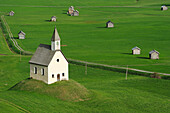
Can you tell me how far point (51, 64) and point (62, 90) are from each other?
575 cm

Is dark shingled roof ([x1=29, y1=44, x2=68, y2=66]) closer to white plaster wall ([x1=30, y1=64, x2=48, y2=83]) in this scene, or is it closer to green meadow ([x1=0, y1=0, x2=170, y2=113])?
white plaster wall ([x1=30, y1=64, x2=48, y2=83])

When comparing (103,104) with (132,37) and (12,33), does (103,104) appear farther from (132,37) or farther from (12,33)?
(12,33)

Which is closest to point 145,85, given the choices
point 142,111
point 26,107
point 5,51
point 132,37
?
point 142,111

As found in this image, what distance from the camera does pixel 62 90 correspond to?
72.9 metres

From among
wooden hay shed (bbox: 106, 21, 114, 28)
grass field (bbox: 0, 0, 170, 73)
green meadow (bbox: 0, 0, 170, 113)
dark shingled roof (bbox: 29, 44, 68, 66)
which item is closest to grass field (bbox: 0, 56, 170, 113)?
green meadow (bbox: 0, 0, 170, 113)

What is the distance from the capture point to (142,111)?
224ft

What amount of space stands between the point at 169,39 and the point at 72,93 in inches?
3564

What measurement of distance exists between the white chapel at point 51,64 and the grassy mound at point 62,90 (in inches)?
53.7

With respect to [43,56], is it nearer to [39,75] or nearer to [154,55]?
[39,75]

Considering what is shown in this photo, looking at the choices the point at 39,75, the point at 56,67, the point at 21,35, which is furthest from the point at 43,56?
the point at 21,35

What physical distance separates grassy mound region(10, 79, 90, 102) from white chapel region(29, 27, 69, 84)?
4.47 feet

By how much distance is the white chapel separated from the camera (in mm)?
74562

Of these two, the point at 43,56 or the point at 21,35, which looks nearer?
the point at 43,56

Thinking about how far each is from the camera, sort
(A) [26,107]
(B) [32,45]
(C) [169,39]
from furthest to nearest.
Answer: (C) [169,39] < (B) [32,45] < (A) [26,107]
